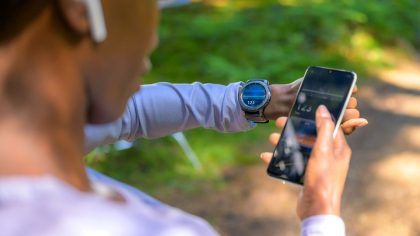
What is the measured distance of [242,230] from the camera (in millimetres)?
3592

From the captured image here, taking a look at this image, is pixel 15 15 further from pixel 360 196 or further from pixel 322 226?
pixel 360 196

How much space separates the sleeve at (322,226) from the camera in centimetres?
101

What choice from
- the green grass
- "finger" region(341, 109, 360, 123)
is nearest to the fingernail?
"finger" region(341, 109, 360, 123)

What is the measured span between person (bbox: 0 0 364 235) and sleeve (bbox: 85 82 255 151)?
0.59 metres

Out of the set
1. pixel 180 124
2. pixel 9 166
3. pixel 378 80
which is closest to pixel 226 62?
pixel 378 80

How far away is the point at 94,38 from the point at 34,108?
13 centimetres

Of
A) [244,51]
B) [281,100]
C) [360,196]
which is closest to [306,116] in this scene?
[281,100]

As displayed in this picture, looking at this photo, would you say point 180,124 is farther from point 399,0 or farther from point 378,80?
point 399,0

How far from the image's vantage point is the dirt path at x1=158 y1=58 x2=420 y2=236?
3.62m

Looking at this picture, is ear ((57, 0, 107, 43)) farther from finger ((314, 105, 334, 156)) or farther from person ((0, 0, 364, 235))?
finger ((314, 105, 334, 156))

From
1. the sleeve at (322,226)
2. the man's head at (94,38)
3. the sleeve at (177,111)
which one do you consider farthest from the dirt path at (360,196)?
the man's head at (94,38)

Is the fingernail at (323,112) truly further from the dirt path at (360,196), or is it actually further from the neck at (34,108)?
the dirt path at (360,196)

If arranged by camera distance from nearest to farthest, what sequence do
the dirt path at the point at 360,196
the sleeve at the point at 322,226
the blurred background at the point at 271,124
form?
1. the sleeve at the point at 322,226
2. the dirt path at the point at 360,196
3. the blurred background at the point at 271,124

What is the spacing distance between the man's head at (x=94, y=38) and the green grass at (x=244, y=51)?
10.0 feet
